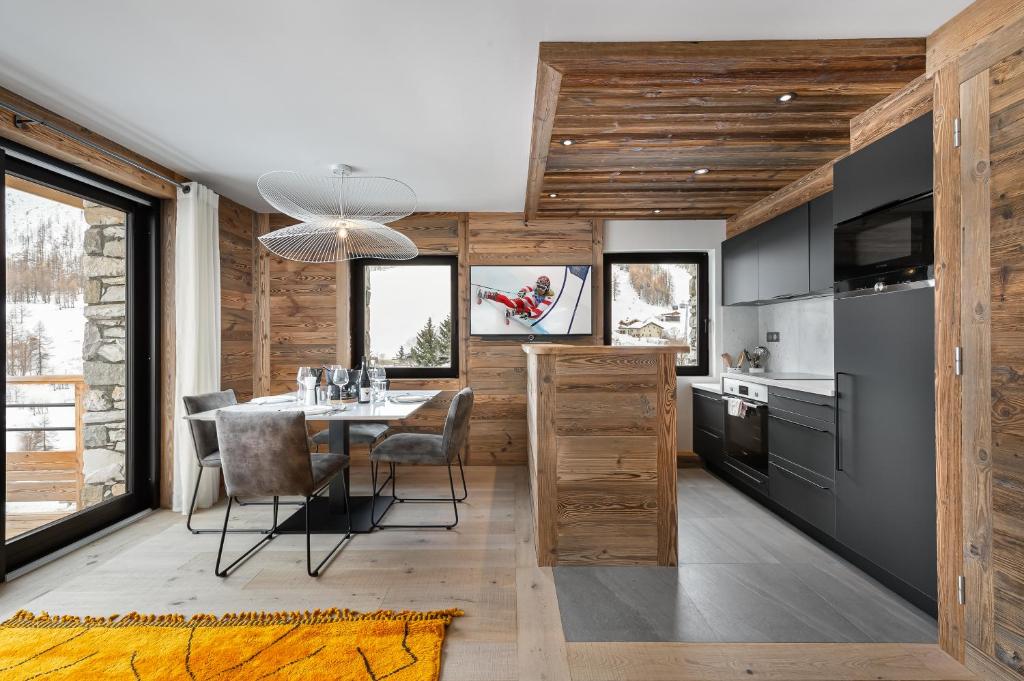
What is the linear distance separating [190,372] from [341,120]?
205 cm

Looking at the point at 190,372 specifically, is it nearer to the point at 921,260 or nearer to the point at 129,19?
the point at 129,19

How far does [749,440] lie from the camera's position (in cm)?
336

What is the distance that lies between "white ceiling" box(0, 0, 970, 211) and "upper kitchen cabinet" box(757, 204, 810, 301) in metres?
1.35

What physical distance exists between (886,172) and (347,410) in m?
2.94

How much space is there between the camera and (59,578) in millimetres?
2340

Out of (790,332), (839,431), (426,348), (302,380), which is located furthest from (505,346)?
(839,431)

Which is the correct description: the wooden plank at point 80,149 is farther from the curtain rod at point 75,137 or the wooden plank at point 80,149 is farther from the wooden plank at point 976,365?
the wooden plank at point 976,365

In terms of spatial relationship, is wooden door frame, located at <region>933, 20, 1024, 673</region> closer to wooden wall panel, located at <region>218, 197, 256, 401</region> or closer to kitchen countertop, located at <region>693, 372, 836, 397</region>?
kitchen countertop, located at <region>693, 372, 836, 397</region>

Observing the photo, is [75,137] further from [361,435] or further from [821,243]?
[821,243]

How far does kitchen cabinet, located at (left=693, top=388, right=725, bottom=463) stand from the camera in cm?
382

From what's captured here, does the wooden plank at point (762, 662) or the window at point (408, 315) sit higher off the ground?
the window at point (408, 315)

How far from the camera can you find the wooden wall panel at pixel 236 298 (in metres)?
3.84

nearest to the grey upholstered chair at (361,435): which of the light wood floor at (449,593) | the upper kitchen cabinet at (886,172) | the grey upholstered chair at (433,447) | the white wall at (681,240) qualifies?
the grey upholstered chair at (433,447)

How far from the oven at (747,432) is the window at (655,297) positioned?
0.87 m
